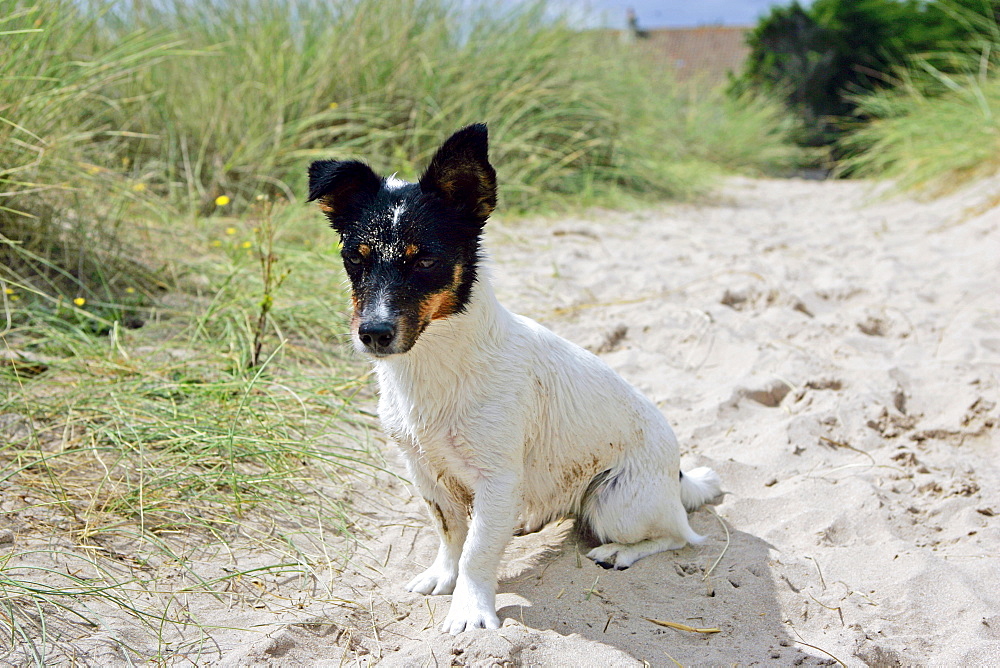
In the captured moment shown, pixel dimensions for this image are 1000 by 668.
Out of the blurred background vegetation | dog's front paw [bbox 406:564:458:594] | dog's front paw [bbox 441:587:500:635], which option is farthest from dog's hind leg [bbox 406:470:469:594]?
the blurred background vegetation

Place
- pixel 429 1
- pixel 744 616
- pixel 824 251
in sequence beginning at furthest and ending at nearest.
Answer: pixel 429 1
pixel 824 251
pixel 744 616

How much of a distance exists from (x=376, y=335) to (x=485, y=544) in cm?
76

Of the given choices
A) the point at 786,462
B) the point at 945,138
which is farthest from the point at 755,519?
the point at 945,138

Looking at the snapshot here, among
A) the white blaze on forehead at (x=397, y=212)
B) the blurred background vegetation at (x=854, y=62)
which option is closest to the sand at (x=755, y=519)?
the white blaze on forehead at (x=397, y=212)

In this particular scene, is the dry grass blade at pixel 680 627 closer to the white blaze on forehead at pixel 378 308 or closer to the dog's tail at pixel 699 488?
the dog's tail at pixel 699 488

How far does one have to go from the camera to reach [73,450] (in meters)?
3.12

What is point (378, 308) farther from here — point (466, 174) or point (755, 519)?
point (755, 519)

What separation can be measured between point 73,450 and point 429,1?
664 cm

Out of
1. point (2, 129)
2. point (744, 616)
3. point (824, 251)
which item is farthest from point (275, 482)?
point (824, 251)

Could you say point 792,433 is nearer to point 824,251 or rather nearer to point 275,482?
point 275,482

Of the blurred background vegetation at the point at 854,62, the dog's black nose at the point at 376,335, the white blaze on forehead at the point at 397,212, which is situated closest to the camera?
the dog's black nose at the point at 376,335

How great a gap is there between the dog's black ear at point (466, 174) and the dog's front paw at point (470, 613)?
1.18 meters

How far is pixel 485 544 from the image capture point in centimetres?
245

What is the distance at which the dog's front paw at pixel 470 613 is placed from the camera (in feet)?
7.79
